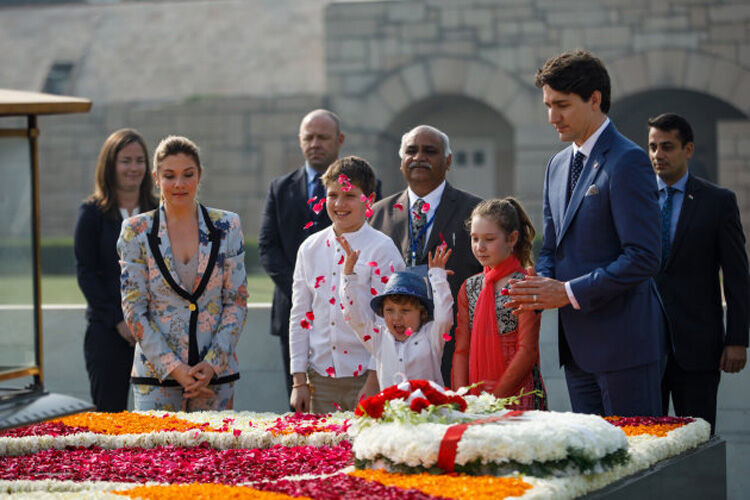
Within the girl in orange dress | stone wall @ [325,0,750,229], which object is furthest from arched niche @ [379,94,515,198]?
the girl in orange dress

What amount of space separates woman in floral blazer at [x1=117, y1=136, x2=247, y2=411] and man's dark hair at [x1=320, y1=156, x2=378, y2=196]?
1.55ft

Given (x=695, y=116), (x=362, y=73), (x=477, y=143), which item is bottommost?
(x=477, y=143)

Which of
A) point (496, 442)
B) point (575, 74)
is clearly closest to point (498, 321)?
point (575, 74)

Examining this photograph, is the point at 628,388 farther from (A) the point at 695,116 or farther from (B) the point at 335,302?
(A) the point at 695,116

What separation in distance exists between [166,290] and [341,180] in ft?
2.91

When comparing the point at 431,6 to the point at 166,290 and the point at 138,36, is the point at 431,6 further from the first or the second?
the point at 166,290

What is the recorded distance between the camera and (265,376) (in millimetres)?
7027

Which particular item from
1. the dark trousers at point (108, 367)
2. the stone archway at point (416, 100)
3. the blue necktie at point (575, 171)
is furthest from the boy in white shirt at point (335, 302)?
the stone archway at point (416, 100)

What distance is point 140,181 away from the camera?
20.3 ft

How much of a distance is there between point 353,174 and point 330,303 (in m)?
0.57

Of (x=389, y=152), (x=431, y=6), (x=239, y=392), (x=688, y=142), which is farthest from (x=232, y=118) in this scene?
(x=688, y=142)

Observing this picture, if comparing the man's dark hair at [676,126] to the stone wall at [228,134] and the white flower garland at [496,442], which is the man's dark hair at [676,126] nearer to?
the white flower garland at [496,442]

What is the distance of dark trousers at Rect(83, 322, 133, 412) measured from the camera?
19.7 feet

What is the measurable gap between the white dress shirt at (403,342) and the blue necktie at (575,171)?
0.66m
